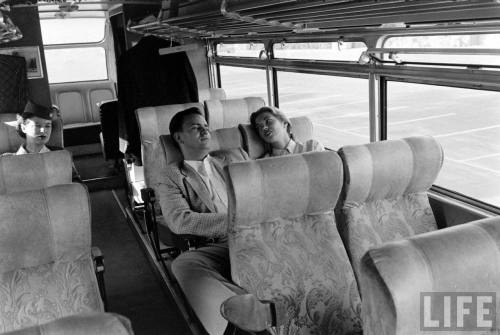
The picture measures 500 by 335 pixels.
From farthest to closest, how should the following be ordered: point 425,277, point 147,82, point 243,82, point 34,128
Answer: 1. point 243,82
2. point 147,82
3. point 34,128
4. point 425,277

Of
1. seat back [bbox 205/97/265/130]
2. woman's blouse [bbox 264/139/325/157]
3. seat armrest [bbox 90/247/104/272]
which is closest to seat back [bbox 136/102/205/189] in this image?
seat back [bbox 205/97/265/130]

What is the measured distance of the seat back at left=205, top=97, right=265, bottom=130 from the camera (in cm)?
443

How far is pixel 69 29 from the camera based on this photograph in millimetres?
8078

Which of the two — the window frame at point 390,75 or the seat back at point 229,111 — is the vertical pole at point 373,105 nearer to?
the window frame at point 390,75

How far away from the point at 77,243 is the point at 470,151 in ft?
30.9

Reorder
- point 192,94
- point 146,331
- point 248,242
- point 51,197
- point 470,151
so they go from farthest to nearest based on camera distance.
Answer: point 470,151 → point 192,94 → point 146,331 → point 248,242 → point 51,197

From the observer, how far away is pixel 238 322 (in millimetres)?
1797

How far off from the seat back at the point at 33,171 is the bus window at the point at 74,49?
18.5 feet

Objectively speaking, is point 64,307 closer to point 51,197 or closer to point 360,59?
point 51,197

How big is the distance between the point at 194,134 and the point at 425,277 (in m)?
2.15

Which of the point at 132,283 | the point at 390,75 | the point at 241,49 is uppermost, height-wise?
the point at 241,49

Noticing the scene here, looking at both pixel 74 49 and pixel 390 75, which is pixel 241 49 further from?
pixel 74 49

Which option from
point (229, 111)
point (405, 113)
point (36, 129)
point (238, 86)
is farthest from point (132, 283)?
point (405, 113)

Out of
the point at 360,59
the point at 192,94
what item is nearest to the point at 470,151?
the point at 192,94
